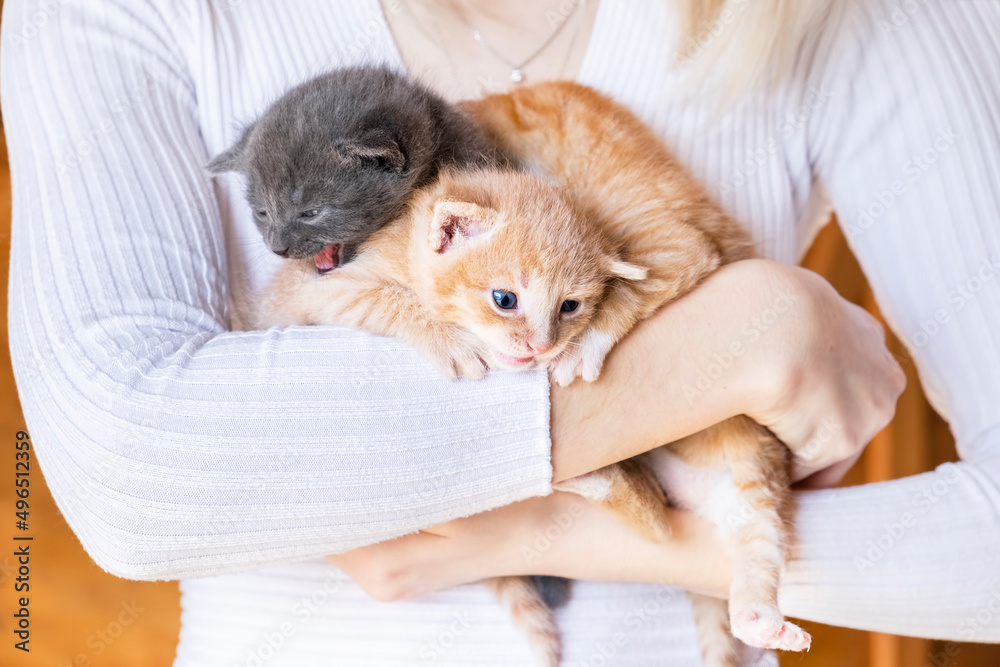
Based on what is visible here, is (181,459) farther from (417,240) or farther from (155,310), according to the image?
(417,240)

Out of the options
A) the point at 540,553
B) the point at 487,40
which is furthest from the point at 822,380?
the point at 487,40

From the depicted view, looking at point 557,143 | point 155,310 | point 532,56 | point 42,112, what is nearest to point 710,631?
point 557,143

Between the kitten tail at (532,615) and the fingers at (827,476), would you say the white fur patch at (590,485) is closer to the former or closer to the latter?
the kitten tail at (532,615)

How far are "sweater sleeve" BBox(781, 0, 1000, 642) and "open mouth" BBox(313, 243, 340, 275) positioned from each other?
2.92 feet

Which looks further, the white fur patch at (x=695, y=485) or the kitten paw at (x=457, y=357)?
the white fur patch at (x=695, y=485)

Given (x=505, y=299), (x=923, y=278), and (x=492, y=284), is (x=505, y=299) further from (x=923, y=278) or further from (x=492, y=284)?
(x=923, y=278)

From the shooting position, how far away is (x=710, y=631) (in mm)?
1311

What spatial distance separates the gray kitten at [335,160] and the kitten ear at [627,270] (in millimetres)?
297

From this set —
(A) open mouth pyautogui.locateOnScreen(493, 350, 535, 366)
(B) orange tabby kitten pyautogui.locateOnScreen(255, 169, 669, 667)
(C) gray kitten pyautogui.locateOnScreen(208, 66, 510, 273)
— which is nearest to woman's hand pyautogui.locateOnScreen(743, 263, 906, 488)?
(B) orange tabby kitten pyautogui.locateOnScreen(255, 169, 669, 667)

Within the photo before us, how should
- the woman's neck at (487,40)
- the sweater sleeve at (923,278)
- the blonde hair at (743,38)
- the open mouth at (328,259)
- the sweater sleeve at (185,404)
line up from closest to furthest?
1. the sweater sleeve at (185,404)
2. the sweater sleeve at (923,278)
3. the open mouth at (328,259)
4. the blonde hair at (743,38)
5. the woman's neck at (487,40)

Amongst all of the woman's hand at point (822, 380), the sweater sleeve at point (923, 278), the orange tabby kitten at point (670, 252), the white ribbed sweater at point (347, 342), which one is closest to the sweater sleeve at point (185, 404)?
the white ribbed sweater at point (347, 342)

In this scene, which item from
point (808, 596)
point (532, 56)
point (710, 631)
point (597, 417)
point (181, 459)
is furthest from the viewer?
point (532, 56)

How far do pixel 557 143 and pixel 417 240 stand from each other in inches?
12.7

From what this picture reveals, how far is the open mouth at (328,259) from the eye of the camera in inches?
49.2
